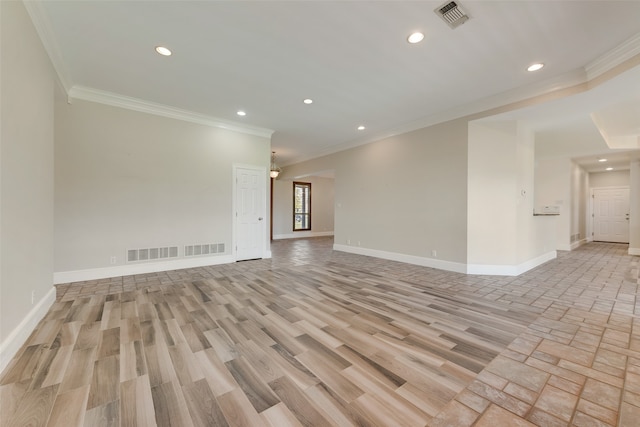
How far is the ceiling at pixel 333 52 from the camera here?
2.41m

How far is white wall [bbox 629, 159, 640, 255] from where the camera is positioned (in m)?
6.75

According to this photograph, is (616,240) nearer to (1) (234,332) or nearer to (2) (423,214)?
(2) (423,214)

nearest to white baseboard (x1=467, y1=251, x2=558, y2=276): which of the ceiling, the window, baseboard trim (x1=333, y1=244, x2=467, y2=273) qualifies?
baseboard trim (x1=333, y1=244, x2=467, y2=273)

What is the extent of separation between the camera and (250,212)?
233 inches

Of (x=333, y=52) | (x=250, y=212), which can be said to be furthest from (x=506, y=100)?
(x=250, y=212)

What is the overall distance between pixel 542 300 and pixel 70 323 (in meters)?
5.51

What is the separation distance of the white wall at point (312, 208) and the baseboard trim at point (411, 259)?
3879mm

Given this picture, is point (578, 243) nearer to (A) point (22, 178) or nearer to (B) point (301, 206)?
(B) point (301, 206)

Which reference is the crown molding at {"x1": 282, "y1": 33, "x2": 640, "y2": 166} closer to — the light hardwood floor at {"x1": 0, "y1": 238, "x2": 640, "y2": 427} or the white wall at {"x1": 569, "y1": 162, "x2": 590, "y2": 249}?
the light hardwood floor at {"x1": 0, "y1": 238, "x2": 640, "y2": 427}

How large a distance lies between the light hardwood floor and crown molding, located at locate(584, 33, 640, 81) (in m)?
2.90

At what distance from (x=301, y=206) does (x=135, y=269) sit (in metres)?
7.24

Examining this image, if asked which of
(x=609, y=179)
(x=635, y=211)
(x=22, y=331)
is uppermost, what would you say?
(x=609, y=179)

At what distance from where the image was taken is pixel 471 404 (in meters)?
1.54

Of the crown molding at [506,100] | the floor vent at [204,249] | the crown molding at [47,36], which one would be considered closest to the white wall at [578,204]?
the crown molding at [506,100]
